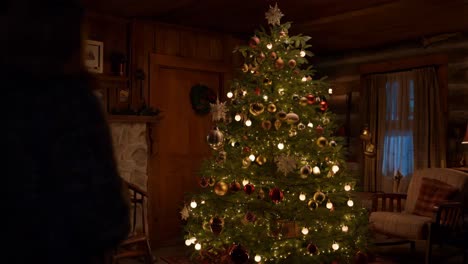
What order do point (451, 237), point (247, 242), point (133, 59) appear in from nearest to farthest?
point (247, 242), point (451, 237), point (133, 59)

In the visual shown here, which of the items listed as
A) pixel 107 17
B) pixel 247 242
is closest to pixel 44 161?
pixel 247 242

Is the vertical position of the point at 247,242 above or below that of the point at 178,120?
below

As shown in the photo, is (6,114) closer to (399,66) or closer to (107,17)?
(107,17)

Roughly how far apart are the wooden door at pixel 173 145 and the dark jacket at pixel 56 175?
164 inches

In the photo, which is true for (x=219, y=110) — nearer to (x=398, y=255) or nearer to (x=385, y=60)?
(x=398, y=255)

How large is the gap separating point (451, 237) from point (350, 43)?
2.98 metres

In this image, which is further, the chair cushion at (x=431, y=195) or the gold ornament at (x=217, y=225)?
the chair cushion at (x=431, y=195)

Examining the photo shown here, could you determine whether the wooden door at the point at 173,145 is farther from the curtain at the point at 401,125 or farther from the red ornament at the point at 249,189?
the curtain at the point at 401,125

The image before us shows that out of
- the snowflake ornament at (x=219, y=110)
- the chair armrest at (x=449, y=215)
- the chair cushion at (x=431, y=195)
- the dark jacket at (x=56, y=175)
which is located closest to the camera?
the dark jacket at (x=56, y=175)

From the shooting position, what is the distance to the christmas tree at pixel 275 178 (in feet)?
10.5

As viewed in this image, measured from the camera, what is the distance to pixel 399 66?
570 centimetres

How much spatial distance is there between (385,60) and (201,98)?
8.10 feet

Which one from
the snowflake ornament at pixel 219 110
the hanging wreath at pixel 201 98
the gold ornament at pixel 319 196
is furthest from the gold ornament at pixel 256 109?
the hanging wreath at pixel 201 98

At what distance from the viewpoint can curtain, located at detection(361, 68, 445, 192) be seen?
17.5ft
